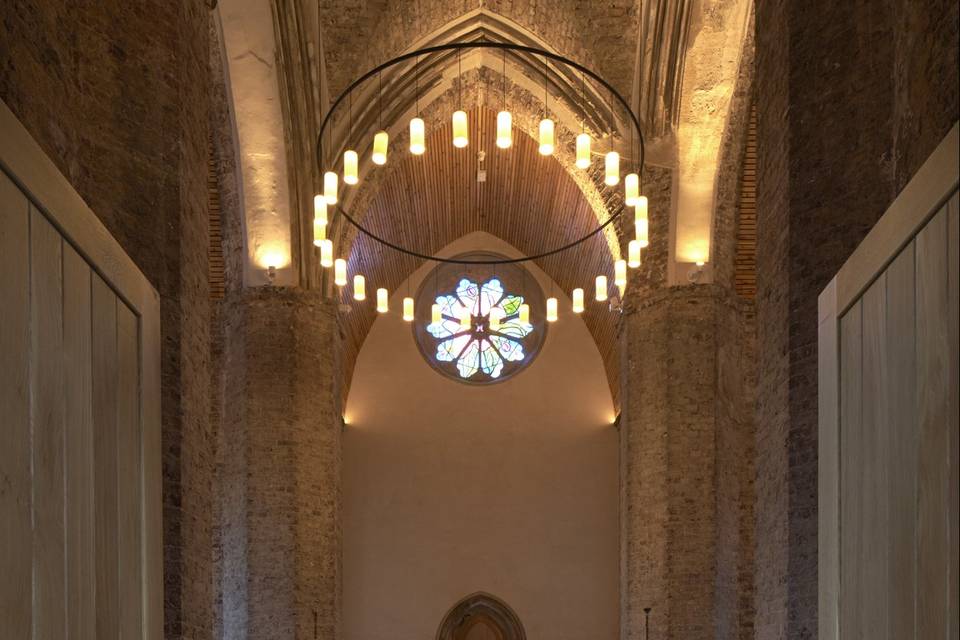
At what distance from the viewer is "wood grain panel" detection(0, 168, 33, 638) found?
84.4 inches

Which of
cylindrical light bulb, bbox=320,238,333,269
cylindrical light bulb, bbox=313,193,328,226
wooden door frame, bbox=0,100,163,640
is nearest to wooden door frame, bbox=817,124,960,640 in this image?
wooden door frame, bbox=0,100,163,640

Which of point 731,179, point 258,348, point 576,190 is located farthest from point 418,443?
point 731,179

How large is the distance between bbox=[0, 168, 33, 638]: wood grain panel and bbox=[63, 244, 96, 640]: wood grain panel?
0.78ft

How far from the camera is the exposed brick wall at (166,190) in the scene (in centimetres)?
667

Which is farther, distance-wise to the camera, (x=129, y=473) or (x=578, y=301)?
(x=578, y=301)

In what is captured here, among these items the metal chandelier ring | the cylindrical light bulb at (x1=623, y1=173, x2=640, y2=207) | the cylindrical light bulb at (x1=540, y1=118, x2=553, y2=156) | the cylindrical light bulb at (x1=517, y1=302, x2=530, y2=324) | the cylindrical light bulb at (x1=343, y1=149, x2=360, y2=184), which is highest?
the metal chandelier ring

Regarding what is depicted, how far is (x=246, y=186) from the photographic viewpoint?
1396 centimetres

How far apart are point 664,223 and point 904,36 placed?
1036 cm

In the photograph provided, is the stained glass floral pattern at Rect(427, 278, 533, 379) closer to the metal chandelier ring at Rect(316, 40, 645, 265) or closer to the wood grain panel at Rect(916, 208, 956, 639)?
the metal chandelier ring at Rect(316, 40, 645, 265)

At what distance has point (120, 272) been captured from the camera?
9.59 feet

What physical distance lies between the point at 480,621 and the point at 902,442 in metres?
18.1

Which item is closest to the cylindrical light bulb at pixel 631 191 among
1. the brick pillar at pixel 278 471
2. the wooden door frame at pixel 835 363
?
the brick pillar at pixel 278 471

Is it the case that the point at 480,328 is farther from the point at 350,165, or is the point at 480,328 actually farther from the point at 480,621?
the point at 350,165

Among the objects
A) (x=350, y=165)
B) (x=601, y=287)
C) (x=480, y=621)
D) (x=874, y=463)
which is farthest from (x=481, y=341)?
(x=874, y=463)
